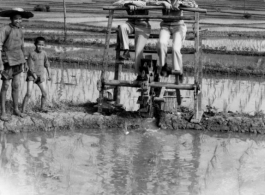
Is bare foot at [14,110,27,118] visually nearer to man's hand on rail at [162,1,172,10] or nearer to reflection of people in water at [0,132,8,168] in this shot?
reflection of people in water at [0,132,8,168]

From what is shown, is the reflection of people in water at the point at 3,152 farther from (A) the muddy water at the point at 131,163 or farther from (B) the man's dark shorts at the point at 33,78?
(B) the man's dark shorts at the point at 33,78

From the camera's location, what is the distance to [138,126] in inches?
276

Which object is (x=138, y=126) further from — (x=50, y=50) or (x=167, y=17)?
(x=50, y=50)

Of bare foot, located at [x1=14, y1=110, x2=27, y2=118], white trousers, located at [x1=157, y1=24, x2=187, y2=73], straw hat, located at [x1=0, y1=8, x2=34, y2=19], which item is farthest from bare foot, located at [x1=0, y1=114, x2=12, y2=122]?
white trousers, located at [x1=157, y1=24, x2=187, y2=73]

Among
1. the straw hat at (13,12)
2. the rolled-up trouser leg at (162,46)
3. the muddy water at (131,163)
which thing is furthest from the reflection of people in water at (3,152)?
the rolled-up trouser leg at (162,46)

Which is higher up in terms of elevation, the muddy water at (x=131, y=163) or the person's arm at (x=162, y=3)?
the person's arm at (x=162, y=3)

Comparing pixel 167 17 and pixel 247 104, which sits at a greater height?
pixel 167 17

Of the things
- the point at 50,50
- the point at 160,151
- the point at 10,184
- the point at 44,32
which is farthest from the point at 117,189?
the point at 44,32

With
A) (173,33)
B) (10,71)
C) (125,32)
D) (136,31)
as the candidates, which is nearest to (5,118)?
(10,71)

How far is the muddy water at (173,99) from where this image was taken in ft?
26.3

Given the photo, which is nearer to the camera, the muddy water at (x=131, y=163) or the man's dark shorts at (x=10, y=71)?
the muddy water at (x=131, y=163)

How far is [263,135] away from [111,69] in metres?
3.88

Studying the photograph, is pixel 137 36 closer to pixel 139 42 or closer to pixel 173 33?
pixel 139 42

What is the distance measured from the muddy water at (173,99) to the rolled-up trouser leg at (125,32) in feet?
2.63
